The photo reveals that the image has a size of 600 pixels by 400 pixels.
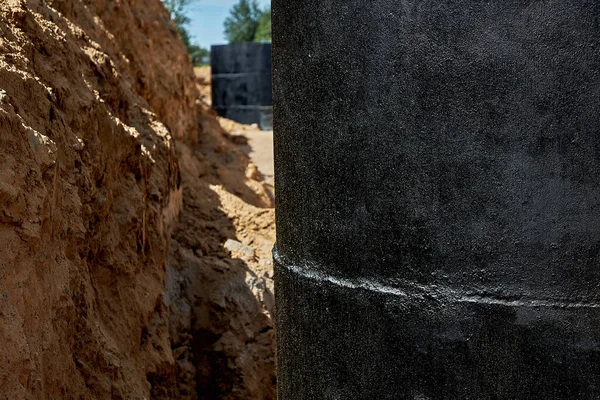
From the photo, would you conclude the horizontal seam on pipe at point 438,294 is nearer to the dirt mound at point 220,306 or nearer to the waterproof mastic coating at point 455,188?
the waterproof mastic coating at point 455,188

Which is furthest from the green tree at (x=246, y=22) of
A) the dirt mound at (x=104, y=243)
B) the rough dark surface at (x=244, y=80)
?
the dirt mound at (x=104, y=243)

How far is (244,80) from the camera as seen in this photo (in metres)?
18.2

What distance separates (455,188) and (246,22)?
5503 cm

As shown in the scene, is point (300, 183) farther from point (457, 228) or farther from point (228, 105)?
point (228, 105)

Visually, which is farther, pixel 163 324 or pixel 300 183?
pixel 163 324

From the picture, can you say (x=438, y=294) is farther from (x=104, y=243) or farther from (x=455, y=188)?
(x=104, y=243)

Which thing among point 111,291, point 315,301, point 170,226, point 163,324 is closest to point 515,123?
point 315,301

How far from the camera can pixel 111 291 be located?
3371 millimetres

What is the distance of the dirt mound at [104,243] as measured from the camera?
2.49m

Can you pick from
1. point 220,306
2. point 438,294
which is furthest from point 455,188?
point 220,306

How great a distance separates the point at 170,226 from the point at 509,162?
9.56ft

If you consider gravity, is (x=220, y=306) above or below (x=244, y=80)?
below

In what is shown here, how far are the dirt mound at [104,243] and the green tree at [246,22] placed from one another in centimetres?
4941

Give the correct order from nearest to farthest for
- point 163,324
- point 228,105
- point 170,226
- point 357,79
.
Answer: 1. point 357,79
2. point 163,324
3. point 170,226
4. point 228,105
